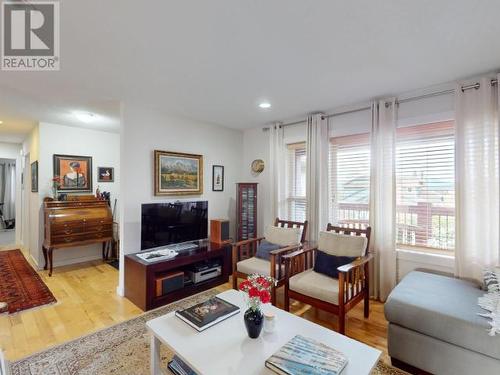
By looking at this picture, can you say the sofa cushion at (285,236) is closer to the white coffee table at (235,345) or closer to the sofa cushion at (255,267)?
the sofa cushion at (255,267)

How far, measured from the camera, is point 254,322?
5.01 feet

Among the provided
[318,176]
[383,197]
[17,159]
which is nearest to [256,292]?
[383,197]

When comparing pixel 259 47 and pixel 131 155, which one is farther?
pixel 131 155

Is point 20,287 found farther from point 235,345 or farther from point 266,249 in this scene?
point 235,345

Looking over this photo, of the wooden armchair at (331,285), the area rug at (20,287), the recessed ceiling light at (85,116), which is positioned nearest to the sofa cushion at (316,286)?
the wooden armchair at (331,285)

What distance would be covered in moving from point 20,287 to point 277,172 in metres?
3.84

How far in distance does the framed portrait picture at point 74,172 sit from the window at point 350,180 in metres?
4.15

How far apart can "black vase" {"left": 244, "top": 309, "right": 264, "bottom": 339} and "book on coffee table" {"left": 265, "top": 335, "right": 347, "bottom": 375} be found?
19 centimetres

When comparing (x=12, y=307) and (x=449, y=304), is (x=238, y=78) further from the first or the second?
(x=12, y=307)

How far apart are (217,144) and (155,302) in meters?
2.50

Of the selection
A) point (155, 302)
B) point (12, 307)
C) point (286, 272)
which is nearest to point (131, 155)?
point (155, 302)

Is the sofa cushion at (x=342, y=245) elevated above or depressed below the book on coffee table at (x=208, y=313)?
above

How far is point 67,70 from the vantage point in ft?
7.34

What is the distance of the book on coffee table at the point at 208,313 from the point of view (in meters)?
1.68
